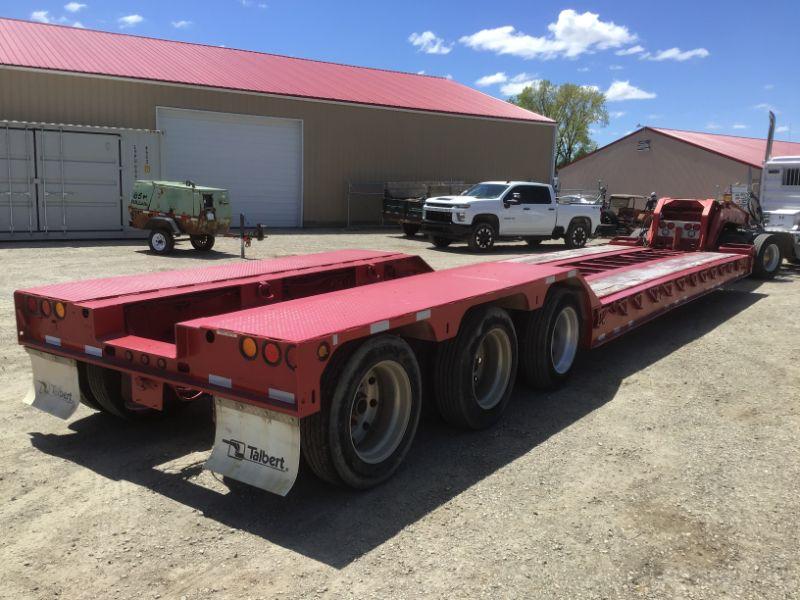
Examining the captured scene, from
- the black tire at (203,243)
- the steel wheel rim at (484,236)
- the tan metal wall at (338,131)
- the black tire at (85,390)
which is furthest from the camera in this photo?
the tan metal wall at (338,131)

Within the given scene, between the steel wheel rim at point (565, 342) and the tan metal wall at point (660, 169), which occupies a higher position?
the tan metal wall at point (660, 169)

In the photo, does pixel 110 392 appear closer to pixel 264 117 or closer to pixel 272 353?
pixel 272 353

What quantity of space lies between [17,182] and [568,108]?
66.7 m

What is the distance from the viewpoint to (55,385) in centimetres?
455

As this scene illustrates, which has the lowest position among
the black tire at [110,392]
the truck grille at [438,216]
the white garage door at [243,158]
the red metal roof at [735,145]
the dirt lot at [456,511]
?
the dirt lot at [456,511]

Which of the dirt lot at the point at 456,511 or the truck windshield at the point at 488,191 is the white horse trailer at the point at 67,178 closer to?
the truck windshield at the point at 488,191

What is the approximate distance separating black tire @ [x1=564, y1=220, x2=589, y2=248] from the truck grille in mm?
4238

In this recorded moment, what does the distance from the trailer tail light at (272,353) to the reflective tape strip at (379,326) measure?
1.92ft

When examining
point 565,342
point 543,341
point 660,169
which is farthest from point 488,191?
point 660,169

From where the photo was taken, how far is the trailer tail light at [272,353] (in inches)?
130

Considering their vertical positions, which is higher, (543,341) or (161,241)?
(161,241)

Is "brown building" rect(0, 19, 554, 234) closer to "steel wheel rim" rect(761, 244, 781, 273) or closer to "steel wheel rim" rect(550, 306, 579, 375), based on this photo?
"steel wheel rim" rect(761, 244, 781, 273)

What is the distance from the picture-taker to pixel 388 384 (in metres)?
4.14


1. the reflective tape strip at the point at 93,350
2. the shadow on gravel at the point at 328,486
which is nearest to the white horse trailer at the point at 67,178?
the shadow on gravel at the point at 328,486
